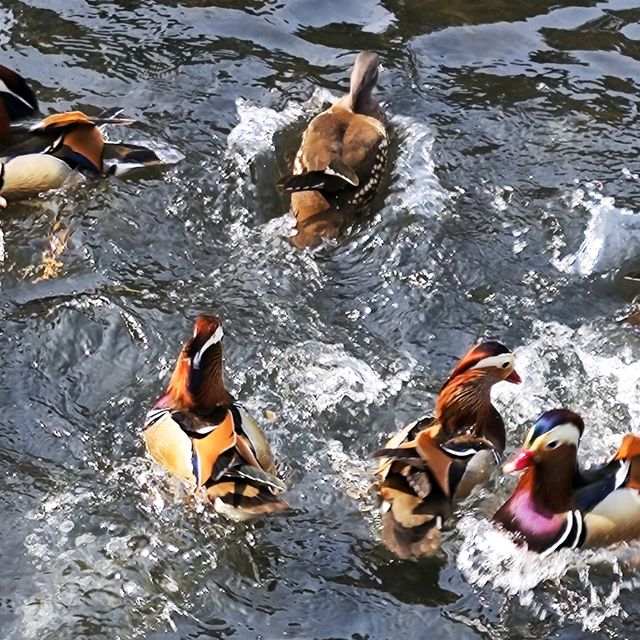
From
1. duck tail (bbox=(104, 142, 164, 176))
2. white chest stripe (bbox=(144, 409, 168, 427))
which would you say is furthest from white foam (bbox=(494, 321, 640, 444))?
duck tail (bbox=(104, 142, 164, 176))

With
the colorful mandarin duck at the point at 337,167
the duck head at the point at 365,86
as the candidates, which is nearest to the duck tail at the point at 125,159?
the colorful mandarin duck at the point at 337,167

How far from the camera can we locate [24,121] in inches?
247

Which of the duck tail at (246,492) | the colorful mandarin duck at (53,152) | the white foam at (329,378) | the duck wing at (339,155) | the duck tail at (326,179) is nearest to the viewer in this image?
the duck tail at (246,492)

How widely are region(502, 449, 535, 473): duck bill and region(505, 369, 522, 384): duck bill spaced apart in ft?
1.59

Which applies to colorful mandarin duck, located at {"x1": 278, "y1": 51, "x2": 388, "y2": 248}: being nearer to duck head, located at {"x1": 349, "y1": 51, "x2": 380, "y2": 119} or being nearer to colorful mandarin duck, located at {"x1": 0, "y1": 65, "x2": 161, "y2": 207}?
duck head, located at {"x1": 349, "y1": 51, "x2": 380, "y2": 119}

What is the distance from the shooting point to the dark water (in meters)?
4.23

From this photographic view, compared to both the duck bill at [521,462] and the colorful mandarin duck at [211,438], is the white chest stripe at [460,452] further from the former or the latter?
the colorful mandarin duck at [211,438]

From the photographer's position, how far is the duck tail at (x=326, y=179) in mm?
5676

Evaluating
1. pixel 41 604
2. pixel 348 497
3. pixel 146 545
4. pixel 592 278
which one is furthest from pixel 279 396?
pixel 592 278

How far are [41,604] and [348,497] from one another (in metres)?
1.22

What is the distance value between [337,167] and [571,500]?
86.9 inches

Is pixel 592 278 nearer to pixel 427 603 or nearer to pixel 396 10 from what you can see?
pixel 427 603

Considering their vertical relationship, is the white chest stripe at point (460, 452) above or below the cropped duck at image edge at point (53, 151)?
below

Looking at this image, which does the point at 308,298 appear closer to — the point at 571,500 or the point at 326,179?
the point at 326,179
